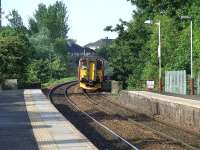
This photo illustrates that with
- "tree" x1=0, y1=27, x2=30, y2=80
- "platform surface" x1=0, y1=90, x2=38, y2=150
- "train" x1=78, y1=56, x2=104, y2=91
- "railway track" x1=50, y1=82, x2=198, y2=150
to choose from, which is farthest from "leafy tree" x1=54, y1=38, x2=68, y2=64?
"platform surface" x1=0, y1=90, x2=38, y2=150

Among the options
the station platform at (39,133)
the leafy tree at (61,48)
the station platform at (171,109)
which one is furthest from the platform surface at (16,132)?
the leafy tree at (61,48)

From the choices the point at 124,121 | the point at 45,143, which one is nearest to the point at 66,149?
the point at 45,143

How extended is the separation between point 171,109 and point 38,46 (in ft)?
394

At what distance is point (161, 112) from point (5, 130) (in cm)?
1384

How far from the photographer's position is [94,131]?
2541cm

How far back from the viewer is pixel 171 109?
105ft

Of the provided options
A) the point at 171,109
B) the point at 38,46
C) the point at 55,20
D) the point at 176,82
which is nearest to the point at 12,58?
the point at 176,82

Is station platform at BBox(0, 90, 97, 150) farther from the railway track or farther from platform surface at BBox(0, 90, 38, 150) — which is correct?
the railway track

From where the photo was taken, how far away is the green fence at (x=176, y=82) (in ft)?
166

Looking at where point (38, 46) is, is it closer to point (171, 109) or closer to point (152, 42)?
point (152, 42)

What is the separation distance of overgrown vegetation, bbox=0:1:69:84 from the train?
485 inches

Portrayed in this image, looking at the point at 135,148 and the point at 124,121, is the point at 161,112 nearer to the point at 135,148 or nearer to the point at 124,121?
the point at 124,121

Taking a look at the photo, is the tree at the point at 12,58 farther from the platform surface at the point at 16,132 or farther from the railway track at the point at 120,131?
the platform surface at the point at 16,132

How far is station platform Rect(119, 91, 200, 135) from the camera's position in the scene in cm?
2753
